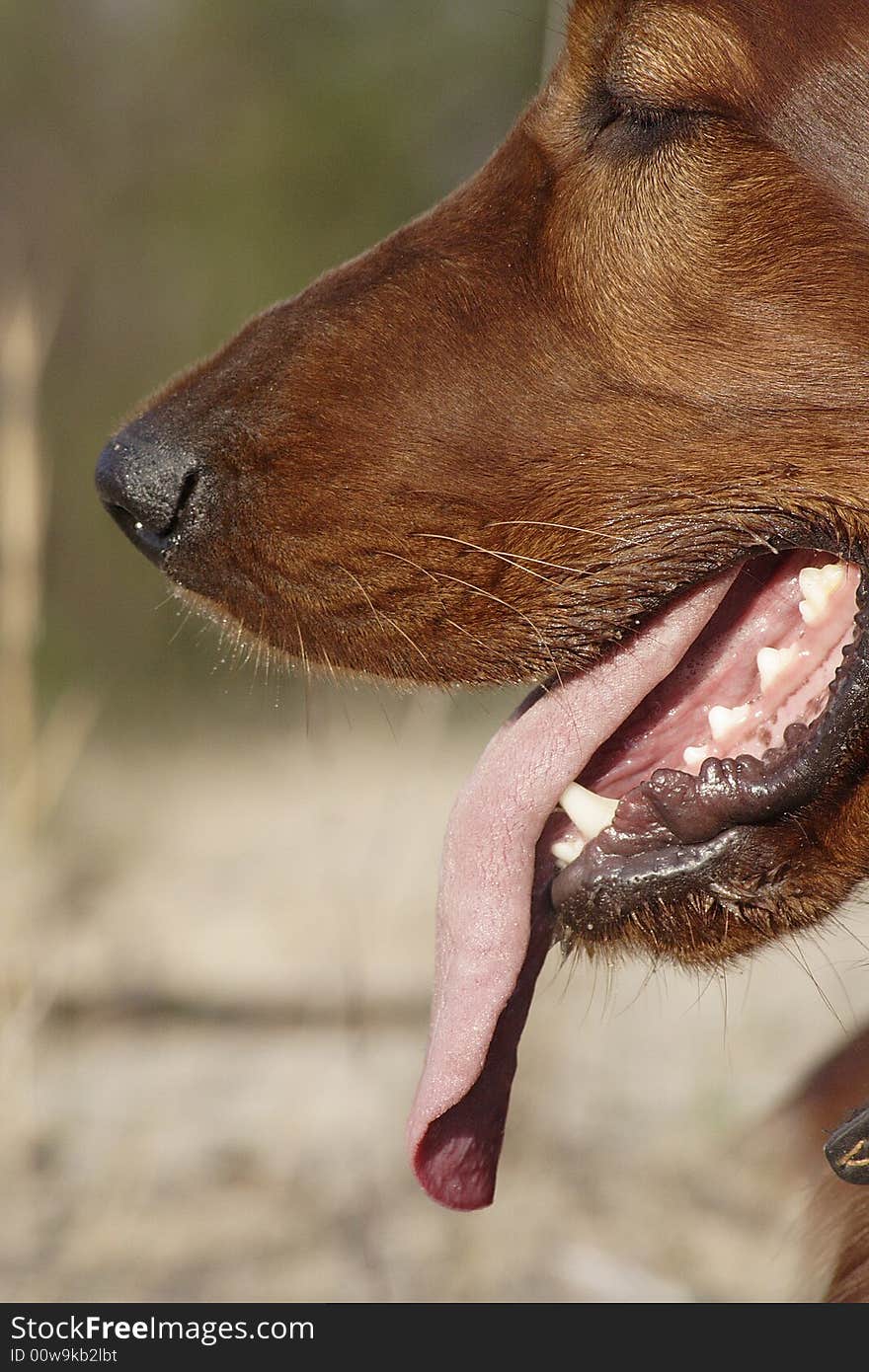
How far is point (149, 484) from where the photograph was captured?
2264mm

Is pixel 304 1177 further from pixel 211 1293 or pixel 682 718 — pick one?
pixel 682 718

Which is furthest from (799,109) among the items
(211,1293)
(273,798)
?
(273,798)

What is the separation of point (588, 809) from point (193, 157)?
9.26 metres

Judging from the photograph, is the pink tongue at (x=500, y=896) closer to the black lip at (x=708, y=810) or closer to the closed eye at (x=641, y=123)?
the black lip at (x=708, y=810)

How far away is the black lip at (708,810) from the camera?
6.75ft

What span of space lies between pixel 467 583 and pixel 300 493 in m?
0.29

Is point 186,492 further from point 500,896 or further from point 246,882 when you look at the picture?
point 246,882

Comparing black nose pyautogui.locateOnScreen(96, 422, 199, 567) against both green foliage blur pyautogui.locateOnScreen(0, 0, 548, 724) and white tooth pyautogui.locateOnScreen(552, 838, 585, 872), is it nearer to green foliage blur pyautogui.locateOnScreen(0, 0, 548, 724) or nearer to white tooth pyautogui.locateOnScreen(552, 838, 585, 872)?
white tooth pyautogui.locateOnScreen(552, 838, 585, 872)

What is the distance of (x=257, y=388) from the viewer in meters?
2.31

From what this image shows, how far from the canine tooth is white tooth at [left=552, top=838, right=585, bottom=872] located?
0.50 metres

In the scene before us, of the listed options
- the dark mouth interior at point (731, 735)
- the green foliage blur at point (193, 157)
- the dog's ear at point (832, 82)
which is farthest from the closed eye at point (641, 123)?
the green foliage blur at point (193, 157)

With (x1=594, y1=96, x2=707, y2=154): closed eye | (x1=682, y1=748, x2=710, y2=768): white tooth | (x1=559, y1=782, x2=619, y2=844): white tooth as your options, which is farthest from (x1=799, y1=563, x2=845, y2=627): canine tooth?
(x1=594, y1=96, x2=707, y2=154): closed eye

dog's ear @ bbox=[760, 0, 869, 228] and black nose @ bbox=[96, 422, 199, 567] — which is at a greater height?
black nose @ bbox=[96, 422, 199, 567]

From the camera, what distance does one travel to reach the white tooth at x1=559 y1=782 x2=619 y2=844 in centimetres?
227
